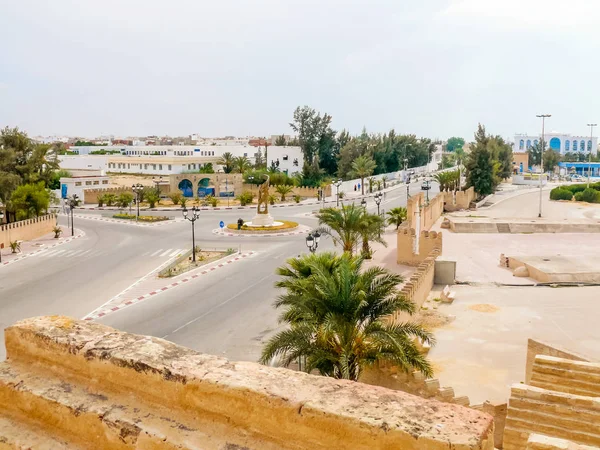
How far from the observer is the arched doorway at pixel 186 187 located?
57594 mm

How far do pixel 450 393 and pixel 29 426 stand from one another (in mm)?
7513

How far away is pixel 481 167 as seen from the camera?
50.6 meters

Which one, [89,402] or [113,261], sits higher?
[89,402]

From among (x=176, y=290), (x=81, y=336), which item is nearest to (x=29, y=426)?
(x=81, y=336)

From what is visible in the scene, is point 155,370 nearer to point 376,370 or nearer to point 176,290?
point 376,370

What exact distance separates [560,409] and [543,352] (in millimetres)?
4243

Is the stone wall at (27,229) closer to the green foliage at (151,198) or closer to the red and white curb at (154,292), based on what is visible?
the red and white curb at (154,292)

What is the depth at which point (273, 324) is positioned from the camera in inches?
643

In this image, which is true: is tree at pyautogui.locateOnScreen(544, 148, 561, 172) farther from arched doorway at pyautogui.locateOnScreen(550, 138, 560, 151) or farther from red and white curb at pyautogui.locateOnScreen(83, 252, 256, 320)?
red and white curb at pyautogui.locateOnScreen(83, 252, 256, 320)

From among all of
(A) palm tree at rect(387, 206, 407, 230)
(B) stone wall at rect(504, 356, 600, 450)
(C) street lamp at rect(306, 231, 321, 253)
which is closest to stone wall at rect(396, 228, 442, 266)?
(C) street lamp at rect(306, 231, 321, 253)

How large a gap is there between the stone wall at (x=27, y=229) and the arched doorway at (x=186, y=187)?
855 inches

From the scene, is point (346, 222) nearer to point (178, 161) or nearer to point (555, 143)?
point (178, 161)

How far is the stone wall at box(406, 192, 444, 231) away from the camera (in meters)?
27.5

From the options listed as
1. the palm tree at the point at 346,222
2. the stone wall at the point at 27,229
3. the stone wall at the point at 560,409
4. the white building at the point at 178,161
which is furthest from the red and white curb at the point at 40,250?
the white building at the point at 178,161
